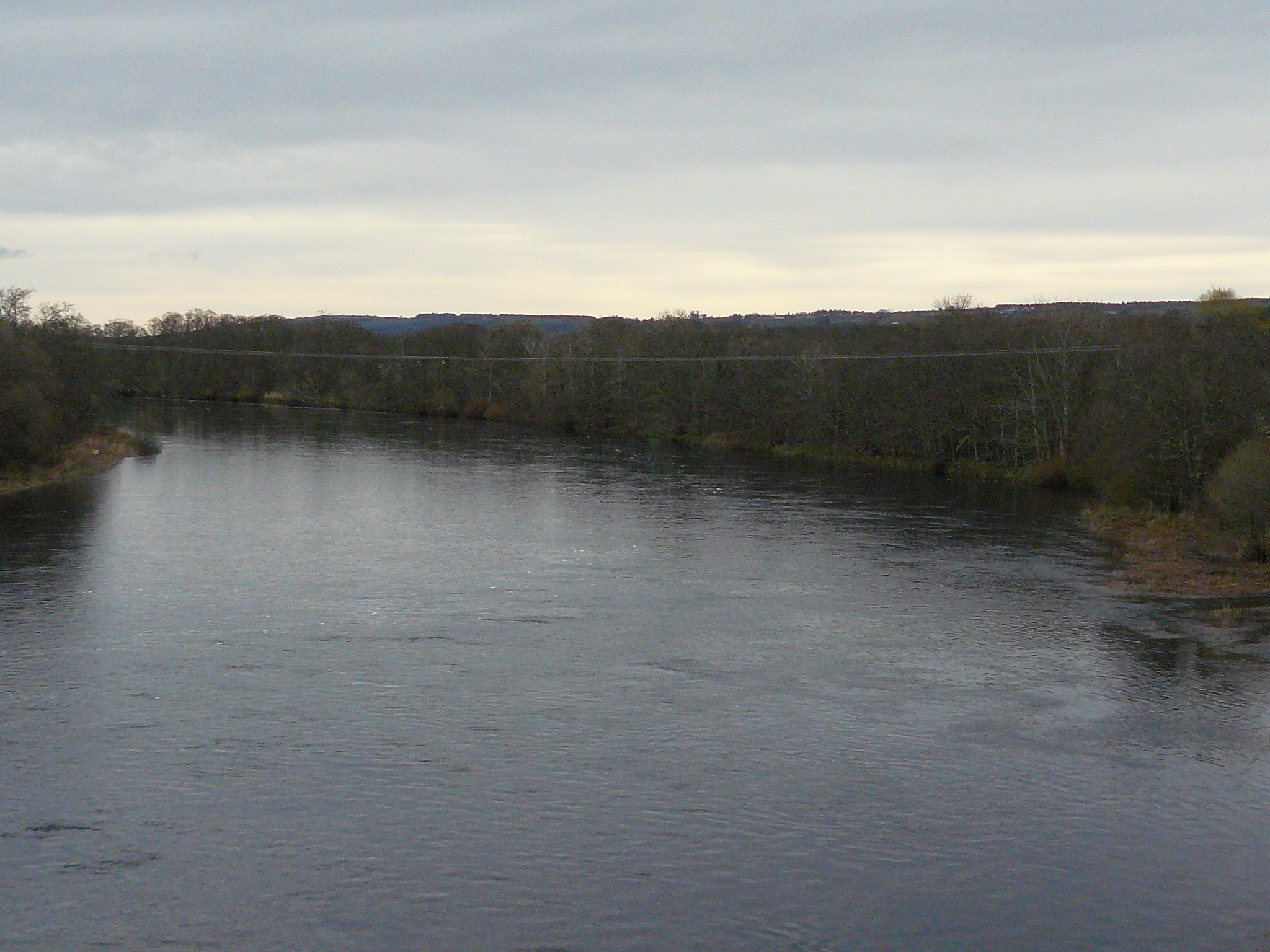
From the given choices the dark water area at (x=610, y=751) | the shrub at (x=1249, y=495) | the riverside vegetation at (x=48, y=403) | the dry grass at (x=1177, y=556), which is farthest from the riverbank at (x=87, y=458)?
the shrub at (x=1249, y=495)

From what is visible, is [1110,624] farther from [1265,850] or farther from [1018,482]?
[1018,482]

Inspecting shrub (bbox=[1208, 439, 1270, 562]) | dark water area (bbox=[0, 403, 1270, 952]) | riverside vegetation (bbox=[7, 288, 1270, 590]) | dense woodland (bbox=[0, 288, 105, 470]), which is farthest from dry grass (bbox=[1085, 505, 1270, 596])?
dense woodland (bbox=[0, 288, 105, 470])

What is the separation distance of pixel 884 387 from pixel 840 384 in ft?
13.2

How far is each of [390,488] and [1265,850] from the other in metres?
40.1

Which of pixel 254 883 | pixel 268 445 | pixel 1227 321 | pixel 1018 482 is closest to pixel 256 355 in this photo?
pixel 268 445

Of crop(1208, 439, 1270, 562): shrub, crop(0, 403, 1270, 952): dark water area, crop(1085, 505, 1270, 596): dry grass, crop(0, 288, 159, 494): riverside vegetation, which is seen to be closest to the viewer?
crop(0, 403, 1270, 952): dark water area

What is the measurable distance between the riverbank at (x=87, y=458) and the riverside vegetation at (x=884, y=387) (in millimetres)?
3163

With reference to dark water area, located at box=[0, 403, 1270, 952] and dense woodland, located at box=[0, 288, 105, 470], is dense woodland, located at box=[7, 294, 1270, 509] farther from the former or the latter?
dark water area, located at box=[0, 403, 1270, 952]

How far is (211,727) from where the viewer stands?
1989 centimetres

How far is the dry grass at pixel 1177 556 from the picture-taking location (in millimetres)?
32094

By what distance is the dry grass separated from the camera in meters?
32.1

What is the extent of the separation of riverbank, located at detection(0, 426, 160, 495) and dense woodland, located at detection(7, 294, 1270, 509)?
1.62 meters

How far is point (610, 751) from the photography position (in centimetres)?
1916

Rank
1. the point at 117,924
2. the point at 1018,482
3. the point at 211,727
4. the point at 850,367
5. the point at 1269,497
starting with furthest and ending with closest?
the point at 850,367 → the point at 1018,482 → the point at 1269,497 → the point at 211,727 → the point at 117,924
